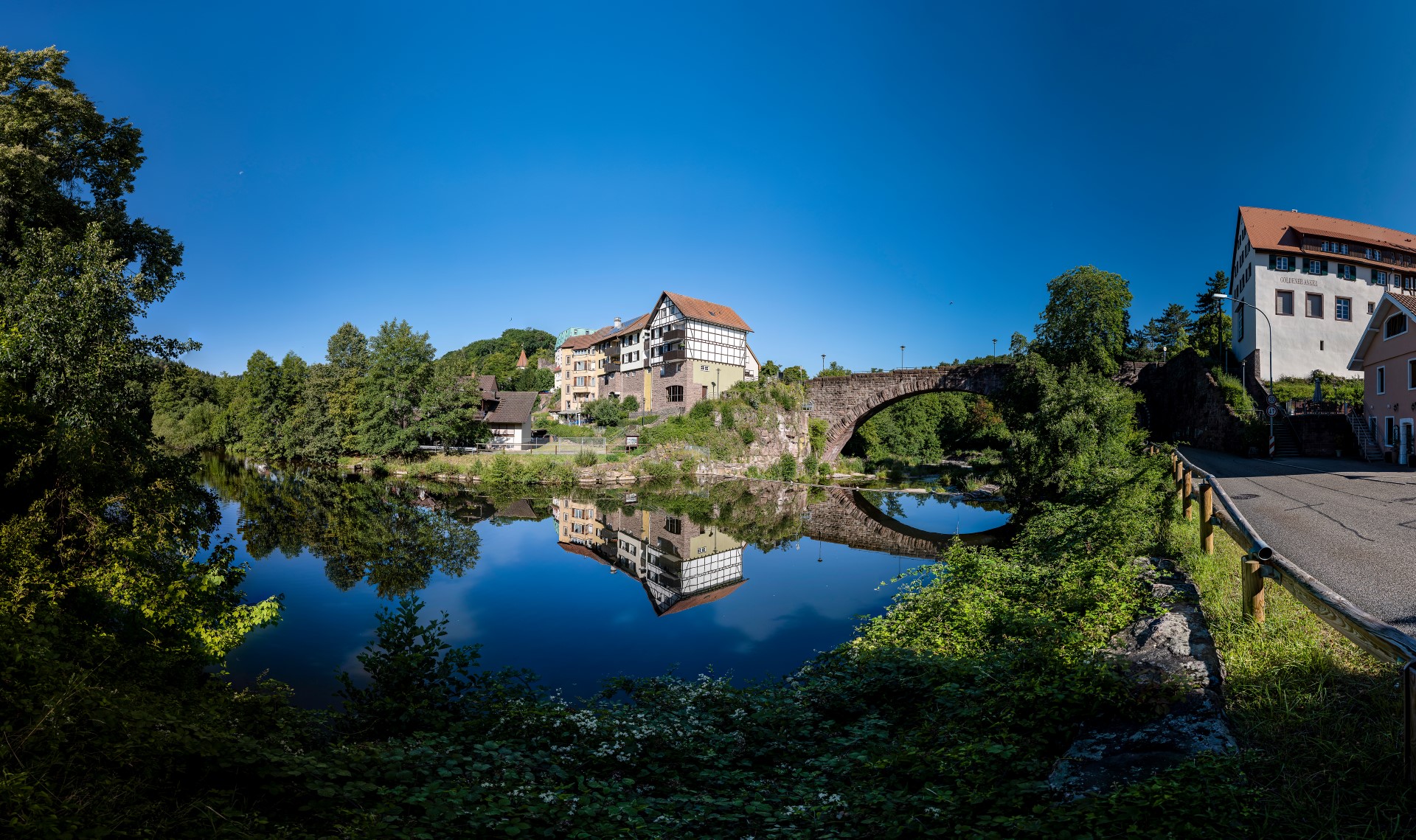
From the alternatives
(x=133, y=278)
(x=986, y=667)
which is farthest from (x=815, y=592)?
(x=133, y=278)

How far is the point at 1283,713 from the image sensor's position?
3.93 metres

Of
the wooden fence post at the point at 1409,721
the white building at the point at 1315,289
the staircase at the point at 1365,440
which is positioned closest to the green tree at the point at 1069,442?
the staircase at the point at 1365,440

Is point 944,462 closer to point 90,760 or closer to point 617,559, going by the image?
point 617,559

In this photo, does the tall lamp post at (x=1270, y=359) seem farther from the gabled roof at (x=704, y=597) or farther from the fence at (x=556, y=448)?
the fence at (x=556, y=448)

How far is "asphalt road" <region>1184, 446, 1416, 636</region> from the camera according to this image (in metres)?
6.23

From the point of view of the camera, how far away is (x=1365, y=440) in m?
21.8

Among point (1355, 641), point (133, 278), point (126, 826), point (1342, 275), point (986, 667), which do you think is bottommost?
point (986, 667)

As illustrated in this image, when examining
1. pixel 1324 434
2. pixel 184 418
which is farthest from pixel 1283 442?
pixel 184 418

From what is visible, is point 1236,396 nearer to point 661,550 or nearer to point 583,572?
point 661,550

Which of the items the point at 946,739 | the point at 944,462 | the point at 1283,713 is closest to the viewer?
the point at 1283,713

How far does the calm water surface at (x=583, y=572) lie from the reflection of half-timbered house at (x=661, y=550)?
3.7 inches

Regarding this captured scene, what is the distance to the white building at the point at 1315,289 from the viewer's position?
32.1 m

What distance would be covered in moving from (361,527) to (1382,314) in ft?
119

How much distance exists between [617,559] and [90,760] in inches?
573
